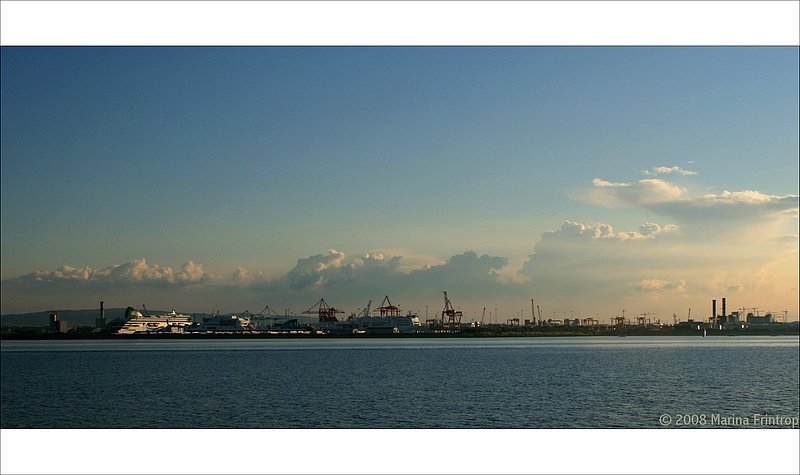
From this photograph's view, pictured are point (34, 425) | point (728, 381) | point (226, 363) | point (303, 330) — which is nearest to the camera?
point (34, 425)

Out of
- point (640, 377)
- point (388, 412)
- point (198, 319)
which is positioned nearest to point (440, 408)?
point (388, 412)

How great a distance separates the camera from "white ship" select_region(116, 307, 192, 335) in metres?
145

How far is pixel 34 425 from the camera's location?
1026 inches

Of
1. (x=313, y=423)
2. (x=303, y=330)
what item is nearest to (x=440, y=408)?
(x=313, y=423)

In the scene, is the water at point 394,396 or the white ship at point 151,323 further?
the white ship at point 151,323

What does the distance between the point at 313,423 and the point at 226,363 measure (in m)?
33.8

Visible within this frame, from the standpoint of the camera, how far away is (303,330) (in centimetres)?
14350

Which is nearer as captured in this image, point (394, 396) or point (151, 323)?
point (394, 396)

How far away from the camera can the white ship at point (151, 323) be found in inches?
5707

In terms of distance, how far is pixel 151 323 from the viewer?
15100 cm

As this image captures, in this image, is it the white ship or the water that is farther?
the white ship

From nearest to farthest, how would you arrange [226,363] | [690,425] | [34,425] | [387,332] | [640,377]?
[690,425] → [34,425] → [640,377] → [226,363] → [387,332]

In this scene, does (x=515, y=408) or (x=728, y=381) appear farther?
(x=728, y=381)

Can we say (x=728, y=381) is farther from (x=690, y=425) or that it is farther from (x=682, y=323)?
(x=682, y=323)
